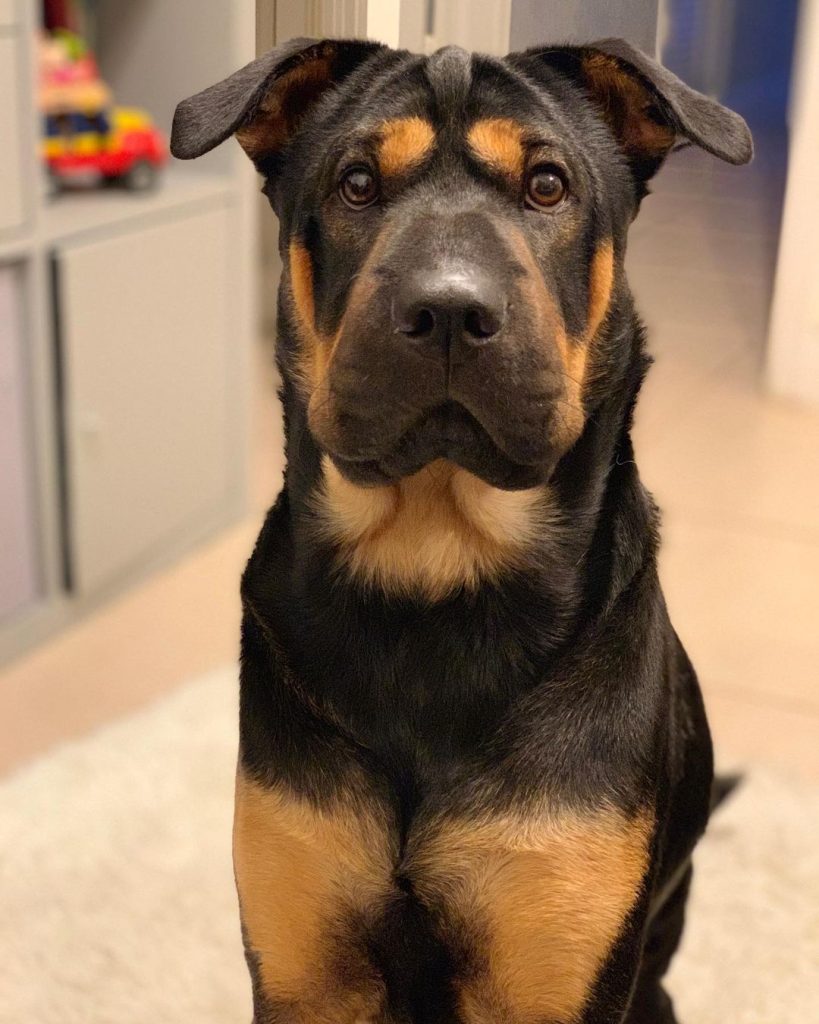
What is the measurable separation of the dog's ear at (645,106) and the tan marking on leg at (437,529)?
0.28 metres

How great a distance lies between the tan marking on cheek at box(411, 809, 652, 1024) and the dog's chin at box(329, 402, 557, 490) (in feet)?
0.86

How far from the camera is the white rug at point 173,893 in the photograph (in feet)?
5.24

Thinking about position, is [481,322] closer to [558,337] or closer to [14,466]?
[558,337]

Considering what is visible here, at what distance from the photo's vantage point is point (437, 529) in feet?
3.52

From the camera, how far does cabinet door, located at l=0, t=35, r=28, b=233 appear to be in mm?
2098

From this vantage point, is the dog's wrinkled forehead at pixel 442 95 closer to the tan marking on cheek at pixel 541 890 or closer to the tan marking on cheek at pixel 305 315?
the tan marking on cheek at pixel 305 315

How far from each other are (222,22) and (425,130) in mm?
1735

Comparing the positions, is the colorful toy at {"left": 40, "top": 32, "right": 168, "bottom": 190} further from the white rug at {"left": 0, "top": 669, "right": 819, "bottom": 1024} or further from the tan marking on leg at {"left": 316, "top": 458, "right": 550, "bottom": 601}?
the tan marking on leg at {"left": 316, "top": 458, "right": 550, "bottom": 601}

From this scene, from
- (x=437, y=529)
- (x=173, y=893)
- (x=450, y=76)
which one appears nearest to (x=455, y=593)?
(x=437, y=529)

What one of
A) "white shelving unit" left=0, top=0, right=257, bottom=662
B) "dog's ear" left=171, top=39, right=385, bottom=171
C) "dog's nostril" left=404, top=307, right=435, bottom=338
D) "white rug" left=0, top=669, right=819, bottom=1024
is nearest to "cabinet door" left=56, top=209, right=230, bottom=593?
"white shelving unit" left=0, top=0, right=257, bottom=662

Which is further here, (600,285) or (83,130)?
(83,130)

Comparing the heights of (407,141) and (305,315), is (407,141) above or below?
above

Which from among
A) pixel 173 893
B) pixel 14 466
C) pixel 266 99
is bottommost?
pixel 173 893

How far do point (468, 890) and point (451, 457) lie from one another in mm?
334
